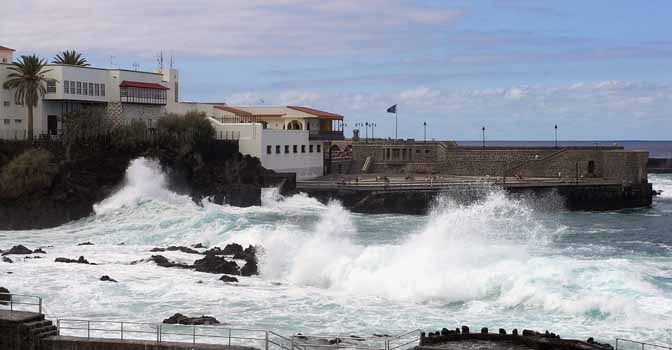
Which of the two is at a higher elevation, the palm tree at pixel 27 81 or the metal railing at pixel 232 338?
the palm tree at pixel 27 81

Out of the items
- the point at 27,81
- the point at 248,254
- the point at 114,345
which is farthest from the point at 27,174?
the point at 114,345

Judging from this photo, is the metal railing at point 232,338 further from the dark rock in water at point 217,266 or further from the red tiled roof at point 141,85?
the red tiled roof at point 141,85

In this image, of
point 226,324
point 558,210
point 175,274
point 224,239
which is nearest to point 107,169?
point 224,239

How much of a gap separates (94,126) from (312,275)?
26.7 metres

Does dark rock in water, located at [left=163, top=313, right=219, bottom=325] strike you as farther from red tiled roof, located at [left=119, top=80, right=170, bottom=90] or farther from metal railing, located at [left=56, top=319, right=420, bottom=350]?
red tiled roof, located at [left=119, top=80, right=170, bottom=90]

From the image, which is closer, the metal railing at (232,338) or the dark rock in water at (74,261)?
the metal railing at (232,338)

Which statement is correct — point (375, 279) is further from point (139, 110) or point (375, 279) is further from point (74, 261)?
point (139, 110)

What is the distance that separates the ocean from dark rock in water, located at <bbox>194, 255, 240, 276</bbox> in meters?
0.56

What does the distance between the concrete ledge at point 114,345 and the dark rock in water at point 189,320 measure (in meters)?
4.75

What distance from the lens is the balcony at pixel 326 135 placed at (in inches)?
2537

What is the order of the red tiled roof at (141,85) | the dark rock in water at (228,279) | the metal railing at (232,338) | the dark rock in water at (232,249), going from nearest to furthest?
the metal railing at (232,338)
the dark rock in water at (228,279)
the dark rock in water at (232,249)
the red tiled roof at (141,85)

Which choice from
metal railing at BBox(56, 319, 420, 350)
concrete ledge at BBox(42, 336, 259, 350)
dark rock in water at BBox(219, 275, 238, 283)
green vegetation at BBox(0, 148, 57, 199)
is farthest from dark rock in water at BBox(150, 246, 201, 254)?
concrete ledge at BBox(42, 336, 259, 350)

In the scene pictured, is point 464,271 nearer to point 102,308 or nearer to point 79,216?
point 102,308

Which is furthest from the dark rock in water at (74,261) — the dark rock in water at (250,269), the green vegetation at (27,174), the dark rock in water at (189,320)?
the green vegetation at (27,174)
